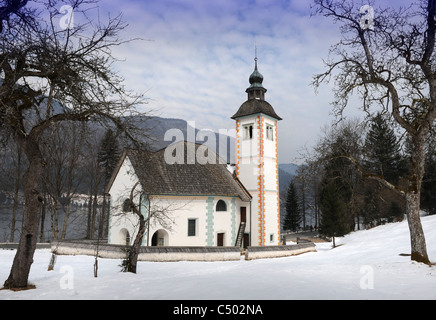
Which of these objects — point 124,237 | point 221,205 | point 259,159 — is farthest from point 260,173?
point 124,237

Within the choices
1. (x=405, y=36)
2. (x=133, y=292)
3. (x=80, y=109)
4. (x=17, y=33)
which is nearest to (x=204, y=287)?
(x=133, y=292)

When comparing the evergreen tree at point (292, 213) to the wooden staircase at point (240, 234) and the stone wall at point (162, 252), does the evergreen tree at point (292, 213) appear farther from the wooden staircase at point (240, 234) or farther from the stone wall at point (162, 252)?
the stone wall at point (162, 252)

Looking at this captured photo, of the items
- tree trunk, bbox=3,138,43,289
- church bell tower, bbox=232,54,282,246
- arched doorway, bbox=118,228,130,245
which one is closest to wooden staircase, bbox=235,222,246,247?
church bell tower, bbox=232,54,282,246

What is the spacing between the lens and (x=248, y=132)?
101 feet

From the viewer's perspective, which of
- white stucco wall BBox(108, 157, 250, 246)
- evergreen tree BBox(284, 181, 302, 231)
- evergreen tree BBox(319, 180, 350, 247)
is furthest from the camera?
evergreen tree BBox(284, 181, 302, 231)

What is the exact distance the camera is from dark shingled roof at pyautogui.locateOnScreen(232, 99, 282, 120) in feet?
97.9

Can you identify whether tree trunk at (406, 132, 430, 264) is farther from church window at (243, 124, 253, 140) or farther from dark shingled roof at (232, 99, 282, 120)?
church window at (243, 124, 253, 140)

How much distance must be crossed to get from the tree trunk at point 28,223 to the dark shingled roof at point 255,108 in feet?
75.6

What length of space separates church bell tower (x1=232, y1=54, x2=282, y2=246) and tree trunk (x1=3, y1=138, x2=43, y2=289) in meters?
21.5

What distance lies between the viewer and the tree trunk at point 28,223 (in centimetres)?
878

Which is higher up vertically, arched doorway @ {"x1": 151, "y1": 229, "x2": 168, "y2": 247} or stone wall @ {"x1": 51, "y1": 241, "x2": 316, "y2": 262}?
arched doorway @ {"x1": 151, "y1": 229, "x2": 168, "y2": 247}

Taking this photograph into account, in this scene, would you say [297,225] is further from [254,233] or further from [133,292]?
[133,292]

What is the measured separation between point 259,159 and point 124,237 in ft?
47.8
